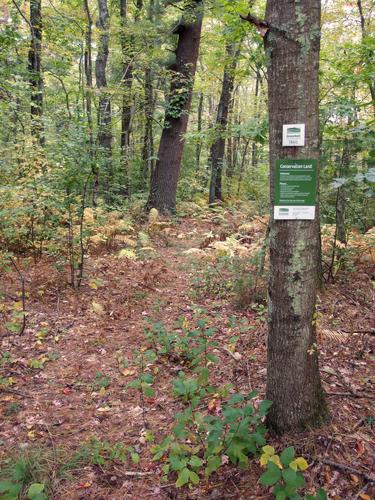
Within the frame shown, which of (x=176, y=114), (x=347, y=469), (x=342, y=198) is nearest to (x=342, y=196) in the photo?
(x=342, y=198)

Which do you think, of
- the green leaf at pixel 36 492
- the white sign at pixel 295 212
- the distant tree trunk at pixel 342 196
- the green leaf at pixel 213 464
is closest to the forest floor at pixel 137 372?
the green leaf at pixel 213 464

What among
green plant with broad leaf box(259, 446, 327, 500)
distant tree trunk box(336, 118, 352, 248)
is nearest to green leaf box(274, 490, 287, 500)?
green plant with broad leaf box(259, 446, 327, 500)

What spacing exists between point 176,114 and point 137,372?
8.49 meters

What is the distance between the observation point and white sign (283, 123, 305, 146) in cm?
221

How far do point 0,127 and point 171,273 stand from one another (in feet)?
27.5

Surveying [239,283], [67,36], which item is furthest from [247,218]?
[67,36]

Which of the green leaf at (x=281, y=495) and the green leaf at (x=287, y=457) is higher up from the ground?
the green leaf at (x=287, y=457)

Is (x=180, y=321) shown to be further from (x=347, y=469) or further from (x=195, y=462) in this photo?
(x=347, y=469)

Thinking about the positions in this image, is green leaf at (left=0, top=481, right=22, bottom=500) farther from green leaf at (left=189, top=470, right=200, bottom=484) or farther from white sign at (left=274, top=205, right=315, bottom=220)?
white sign at (left=274, top=205, right=315, bottom=220)

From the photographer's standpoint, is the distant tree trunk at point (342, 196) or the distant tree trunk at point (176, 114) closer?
the distant tree trunk at point (342, 196)

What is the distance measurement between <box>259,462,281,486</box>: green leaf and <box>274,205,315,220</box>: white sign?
4.71ft

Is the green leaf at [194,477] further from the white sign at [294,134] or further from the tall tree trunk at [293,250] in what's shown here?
the white sign at [294,134]

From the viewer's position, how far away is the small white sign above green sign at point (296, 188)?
2.24m

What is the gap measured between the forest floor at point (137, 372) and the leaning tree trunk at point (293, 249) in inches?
10.8
